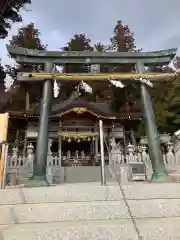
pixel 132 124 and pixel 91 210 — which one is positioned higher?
pixel 132 124

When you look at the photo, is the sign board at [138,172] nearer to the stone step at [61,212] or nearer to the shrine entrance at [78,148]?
the stone step at [61,212]

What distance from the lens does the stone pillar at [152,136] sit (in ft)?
21.5

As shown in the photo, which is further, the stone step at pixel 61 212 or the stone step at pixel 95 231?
the stone step at pixel 61 212

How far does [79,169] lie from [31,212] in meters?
12.4

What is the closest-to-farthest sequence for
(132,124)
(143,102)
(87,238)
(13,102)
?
(87,238)
(143,102)
(132,124)
(13,102)

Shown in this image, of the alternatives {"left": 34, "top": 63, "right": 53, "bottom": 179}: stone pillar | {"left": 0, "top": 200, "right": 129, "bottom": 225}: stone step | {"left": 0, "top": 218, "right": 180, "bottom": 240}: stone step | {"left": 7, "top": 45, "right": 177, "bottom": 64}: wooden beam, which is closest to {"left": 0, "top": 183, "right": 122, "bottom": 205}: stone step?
{"left": 0, "top": 200, "right": 129, "bottom": 225}: stone step

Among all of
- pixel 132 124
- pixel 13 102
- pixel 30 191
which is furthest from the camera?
pixel 13 102

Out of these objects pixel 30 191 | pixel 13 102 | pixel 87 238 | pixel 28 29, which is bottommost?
pixel 87 238

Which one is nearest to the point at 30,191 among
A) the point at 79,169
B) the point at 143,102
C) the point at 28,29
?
the point at 143,102

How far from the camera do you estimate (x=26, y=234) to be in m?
3.17

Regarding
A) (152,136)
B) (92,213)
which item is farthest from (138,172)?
(92,213)

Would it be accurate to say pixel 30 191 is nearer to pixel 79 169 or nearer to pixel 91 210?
pixel 91 210

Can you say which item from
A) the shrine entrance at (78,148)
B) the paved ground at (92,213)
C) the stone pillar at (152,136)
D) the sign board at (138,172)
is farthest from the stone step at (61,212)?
the shrine entrance at (78,148)

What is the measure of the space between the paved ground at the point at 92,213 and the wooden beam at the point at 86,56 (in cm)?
453
